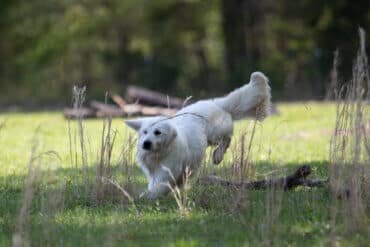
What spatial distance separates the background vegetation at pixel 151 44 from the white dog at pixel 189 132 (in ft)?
53.5

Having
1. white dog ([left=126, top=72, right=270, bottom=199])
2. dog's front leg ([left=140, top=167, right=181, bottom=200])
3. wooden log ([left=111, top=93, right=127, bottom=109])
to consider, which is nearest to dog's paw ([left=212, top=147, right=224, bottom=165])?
white dog ([left=126, top=72, right=270, bottom=199])

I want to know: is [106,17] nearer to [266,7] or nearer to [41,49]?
[41,49]

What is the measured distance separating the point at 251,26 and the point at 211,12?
202 cm

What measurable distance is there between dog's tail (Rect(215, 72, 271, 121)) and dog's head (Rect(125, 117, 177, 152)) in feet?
5.86

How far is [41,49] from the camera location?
31.7 m

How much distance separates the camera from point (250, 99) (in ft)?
29.4

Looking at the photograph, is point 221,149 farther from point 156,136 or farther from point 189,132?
point 156,136

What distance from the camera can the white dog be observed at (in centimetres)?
724

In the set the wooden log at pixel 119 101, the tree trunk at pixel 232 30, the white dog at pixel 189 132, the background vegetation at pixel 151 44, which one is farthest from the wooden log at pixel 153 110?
the tree trunk at pixel 232 30

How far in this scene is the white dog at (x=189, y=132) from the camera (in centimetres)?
724

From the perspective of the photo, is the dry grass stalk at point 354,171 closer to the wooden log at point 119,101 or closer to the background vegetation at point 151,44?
the wooden log at point 119,101

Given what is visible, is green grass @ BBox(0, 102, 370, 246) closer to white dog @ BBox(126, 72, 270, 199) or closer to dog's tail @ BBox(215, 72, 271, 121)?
white dog @ BBox(126, 72, 270, 199)

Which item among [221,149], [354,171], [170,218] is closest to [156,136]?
[170,218]

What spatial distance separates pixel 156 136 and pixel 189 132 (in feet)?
2.75
